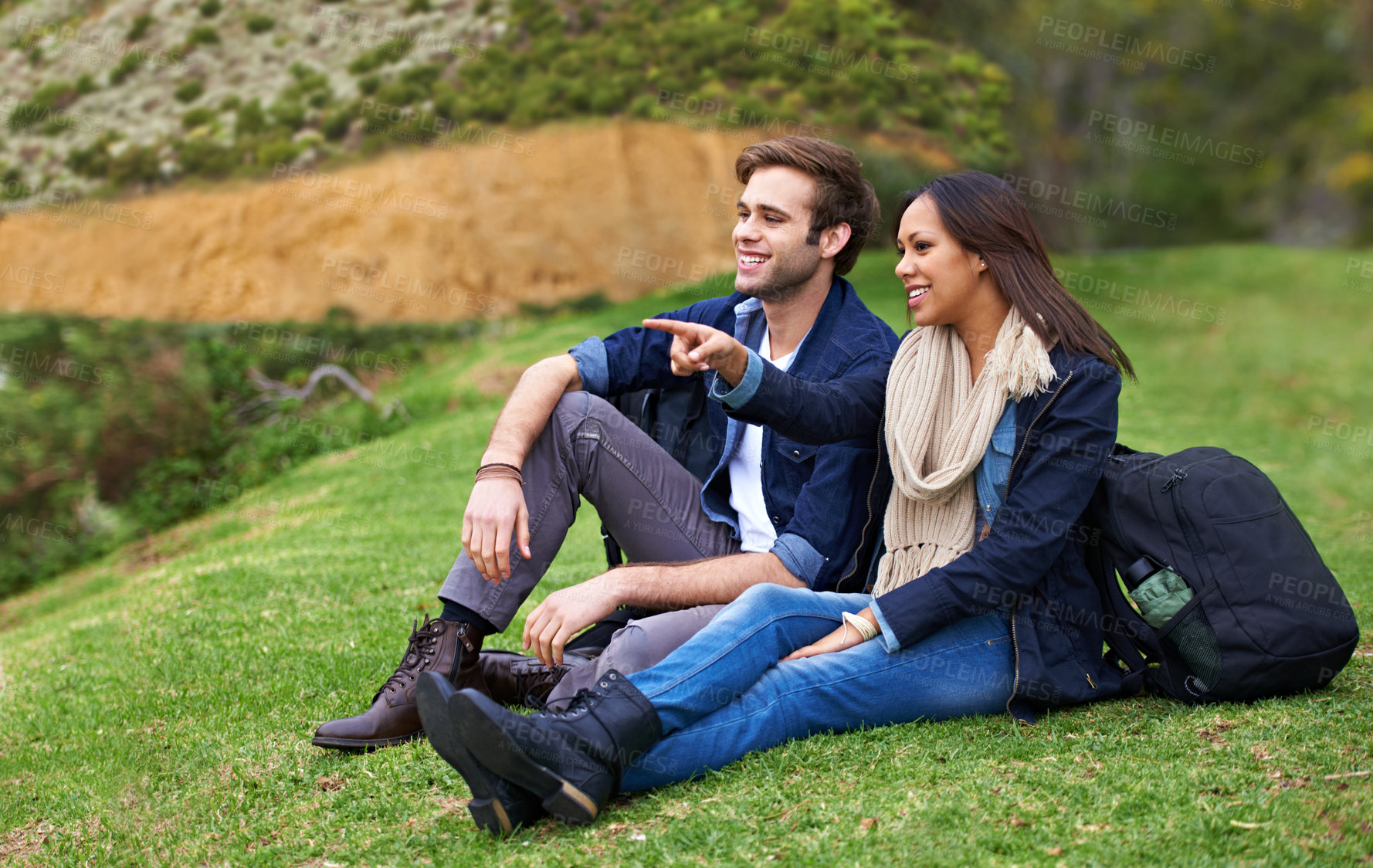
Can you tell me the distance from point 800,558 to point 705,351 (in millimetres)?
757

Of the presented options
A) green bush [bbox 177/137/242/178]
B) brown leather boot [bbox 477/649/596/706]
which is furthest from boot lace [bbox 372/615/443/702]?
green bush [bbox 177/137/242/178]

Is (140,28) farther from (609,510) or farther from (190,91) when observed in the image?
(609,510)

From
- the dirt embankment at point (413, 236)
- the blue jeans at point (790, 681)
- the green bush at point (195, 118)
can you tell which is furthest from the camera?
the green bush at point (195, 118)

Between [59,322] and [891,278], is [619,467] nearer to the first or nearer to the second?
[891,278]

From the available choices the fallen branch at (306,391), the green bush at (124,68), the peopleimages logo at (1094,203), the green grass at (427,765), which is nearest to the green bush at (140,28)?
the green bush at (124,68)

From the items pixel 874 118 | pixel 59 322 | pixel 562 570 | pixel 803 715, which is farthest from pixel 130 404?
pixel 803 715

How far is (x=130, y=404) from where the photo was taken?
1243 centimetres

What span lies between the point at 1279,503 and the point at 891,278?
12582mm

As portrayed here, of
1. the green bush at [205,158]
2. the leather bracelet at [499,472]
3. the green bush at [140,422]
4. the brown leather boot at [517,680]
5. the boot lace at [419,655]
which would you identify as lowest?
the green bush at [140,422]

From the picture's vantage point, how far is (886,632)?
9.37 ft

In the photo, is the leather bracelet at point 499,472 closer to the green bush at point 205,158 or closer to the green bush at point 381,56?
the green bush at point 205,158

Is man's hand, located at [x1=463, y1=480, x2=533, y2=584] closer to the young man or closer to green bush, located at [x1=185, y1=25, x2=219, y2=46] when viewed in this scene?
the young man

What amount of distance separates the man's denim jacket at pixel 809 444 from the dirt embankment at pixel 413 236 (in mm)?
12045

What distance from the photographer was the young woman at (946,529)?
2758 mm
